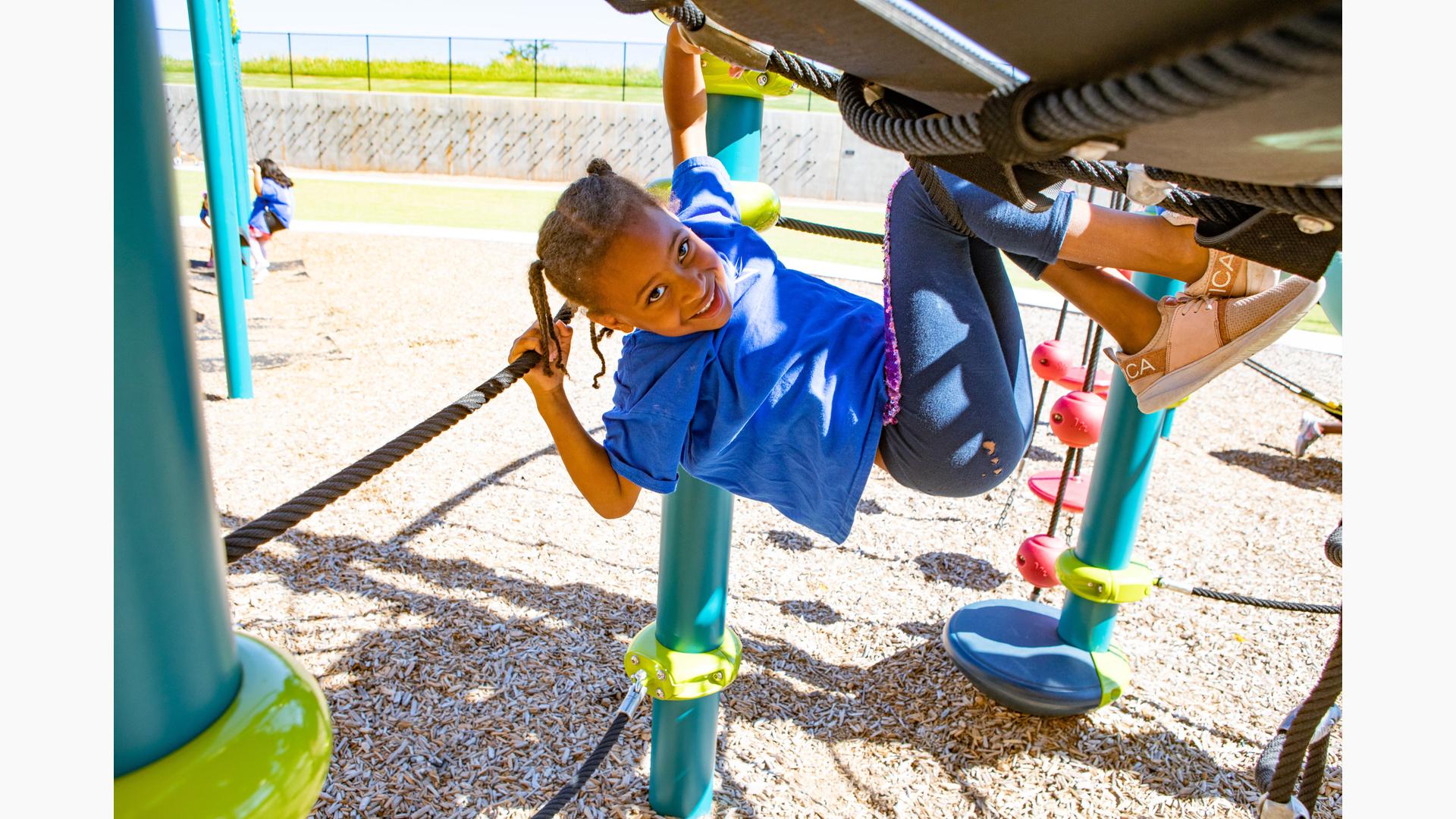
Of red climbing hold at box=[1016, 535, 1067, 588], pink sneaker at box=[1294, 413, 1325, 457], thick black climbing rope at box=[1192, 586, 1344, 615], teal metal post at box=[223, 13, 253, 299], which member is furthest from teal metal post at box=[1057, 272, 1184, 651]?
teal metal post at box=[223, 13, 253, 299]

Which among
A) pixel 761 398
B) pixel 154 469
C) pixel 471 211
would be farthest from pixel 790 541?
pixel 471 211

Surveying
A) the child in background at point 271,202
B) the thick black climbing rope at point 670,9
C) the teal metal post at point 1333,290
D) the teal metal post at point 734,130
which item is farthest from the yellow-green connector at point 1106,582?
the child in background at point 271,202

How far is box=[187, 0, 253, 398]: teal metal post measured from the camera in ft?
15.8

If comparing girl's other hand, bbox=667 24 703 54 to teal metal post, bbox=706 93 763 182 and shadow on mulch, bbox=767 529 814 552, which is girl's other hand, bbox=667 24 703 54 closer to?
teal metal post, bbox=706 93 763 182

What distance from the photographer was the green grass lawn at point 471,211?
1223 centimetres

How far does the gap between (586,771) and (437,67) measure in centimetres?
3907

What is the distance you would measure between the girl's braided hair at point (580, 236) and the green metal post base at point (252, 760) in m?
0.87

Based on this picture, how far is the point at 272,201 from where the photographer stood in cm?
949

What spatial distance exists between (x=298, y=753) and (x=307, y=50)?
40.3 meters

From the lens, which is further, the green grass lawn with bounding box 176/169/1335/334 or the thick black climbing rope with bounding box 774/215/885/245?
the green grass lawn with bounding box 176/169/1335/334

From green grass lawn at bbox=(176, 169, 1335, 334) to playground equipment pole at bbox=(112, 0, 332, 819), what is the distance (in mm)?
10082

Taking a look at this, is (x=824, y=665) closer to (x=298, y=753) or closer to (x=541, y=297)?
(x=541, y=297)

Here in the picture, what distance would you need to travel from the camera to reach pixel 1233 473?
500 centimetres
